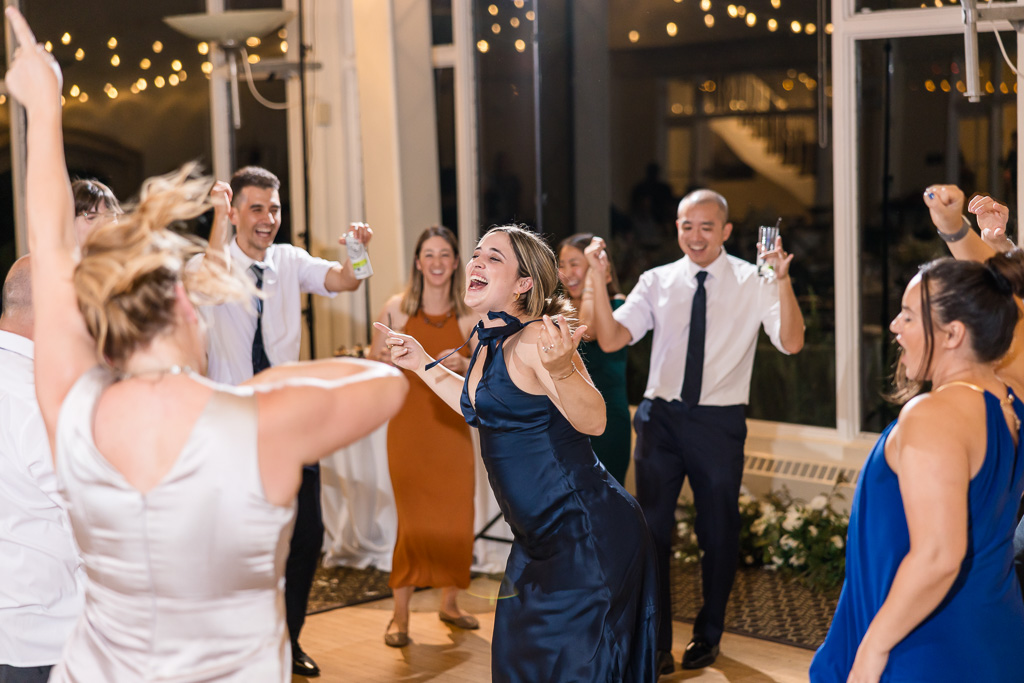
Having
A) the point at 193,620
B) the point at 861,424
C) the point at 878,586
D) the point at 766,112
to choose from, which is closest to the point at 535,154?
the point at 766,112

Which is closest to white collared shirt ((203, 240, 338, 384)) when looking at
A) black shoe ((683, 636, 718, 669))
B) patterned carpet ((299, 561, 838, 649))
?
patterned carpet ((299, 561, 838, 649))

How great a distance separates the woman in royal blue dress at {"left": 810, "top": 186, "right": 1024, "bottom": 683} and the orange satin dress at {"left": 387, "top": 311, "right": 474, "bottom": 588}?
2.54m

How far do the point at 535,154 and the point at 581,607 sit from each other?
3.56 metres

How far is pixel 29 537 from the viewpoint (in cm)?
217

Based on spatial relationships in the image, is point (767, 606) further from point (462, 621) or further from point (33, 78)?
point (33, 78)

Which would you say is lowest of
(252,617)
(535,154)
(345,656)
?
(345,656)

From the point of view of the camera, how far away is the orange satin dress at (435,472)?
4.34 m

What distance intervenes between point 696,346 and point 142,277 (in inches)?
106

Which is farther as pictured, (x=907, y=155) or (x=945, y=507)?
(x=907, y=155)

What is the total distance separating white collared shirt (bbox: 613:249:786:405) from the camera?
12.7ft

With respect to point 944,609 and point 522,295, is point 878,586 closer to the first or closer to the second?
point 944,609

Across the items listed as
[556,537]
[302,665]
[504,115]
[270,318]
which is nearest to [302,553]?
[302,665]

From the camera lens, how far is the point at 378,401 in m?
1.49

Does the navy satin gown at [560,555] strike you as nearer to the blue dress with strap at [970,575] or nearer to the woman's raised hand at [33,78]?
the blue dress with strap at [970,575]
